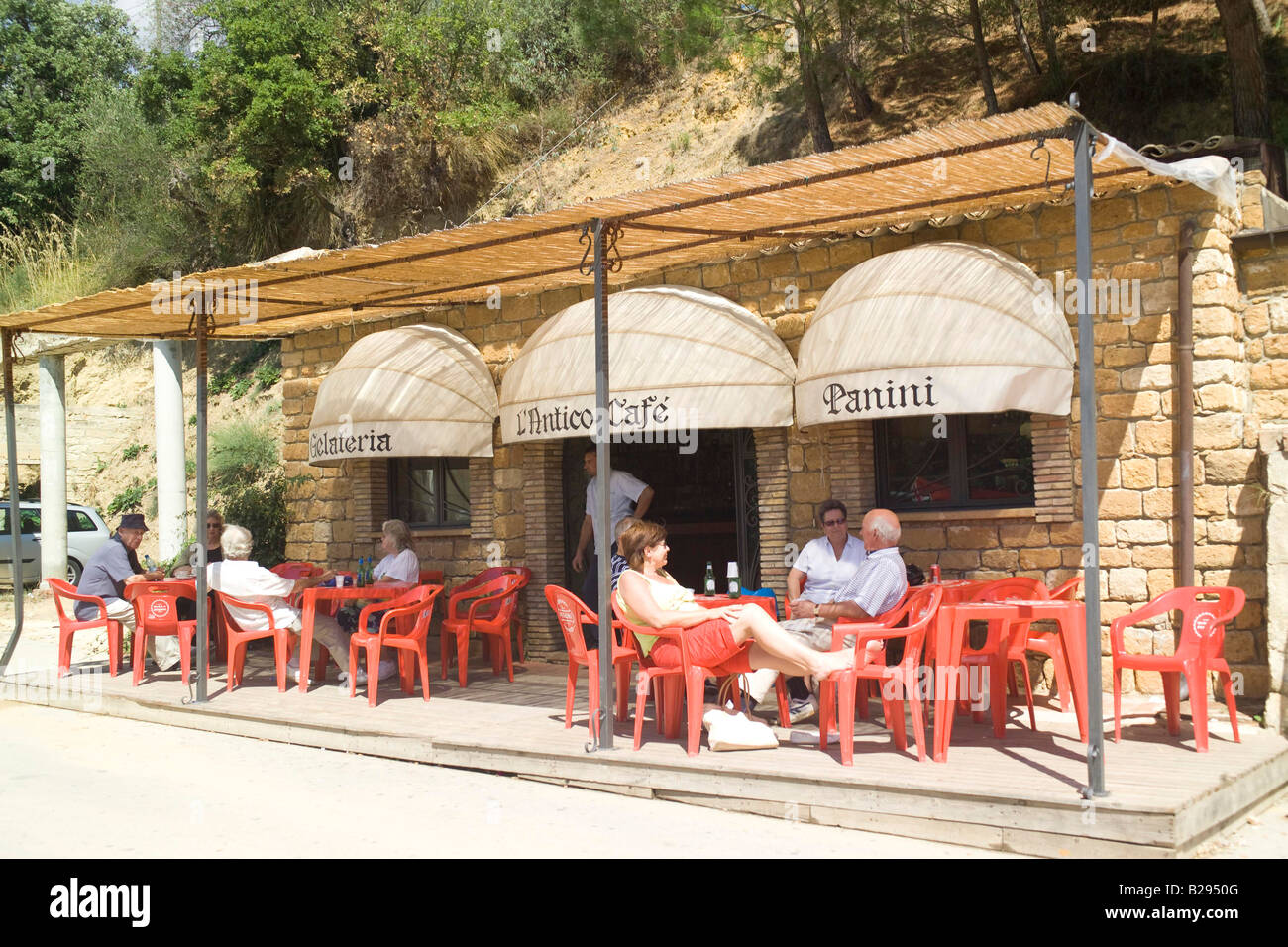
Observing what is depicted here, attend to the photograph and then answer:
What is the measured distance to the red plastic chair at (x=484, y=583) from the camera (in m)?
9.62

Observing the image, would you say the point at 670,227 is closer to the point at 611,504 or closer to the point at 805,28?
the point at 611,504

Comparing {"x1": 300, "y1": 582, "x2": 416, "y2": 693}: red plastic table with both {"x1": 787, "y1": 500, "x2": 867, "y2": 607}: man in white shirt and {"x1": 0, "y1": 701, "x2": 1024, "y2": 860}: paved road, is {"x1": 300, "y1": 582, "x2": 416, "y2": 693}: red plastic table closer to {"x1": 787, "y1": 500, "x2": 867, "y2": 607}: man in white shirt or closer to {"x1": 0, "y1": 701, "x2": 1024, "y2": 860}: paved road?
{"x1": 0, "y1": 701, "x2": 1024, "y2": 860}: paved road

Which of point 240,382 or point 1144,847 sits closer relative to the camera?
point 1144,847

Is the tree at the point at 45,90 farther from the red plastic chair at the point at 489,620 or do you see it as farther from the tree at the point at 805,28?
the red plastic chair at the point at 489,620

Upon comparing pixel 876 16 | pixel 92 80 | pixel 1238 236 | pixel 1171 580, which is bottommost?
pixel 1171 580

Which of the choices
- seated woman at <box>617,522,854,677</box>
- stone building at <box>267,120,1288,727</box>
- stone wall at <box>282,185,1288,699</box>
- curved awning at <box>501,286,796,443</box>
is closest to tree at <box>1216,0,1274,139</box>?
stone building at <box>267,120,1288,727</box>

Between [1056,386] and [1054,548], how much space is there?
1165mm

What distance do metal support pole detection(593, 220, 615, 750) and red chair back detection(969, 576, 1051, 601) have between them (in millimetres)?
2318

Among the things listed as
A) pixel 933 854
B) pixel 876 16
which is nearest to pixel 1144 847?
pixel 933 854

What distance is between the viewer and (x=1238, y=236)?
7.45m

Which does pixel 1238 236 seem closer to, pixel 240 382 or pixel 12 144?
pixel 240 382

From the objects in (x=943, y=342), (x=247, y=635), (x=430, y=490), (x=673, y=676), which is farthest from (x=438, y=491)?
(x=943, y=342)

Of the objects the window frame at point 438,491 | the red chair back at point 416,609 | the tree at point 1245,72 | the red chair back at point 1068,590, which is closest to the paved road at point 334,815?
the red chair back at point 416,609

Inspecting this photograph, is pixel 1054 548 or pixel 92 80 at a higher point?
pixel 92 80
